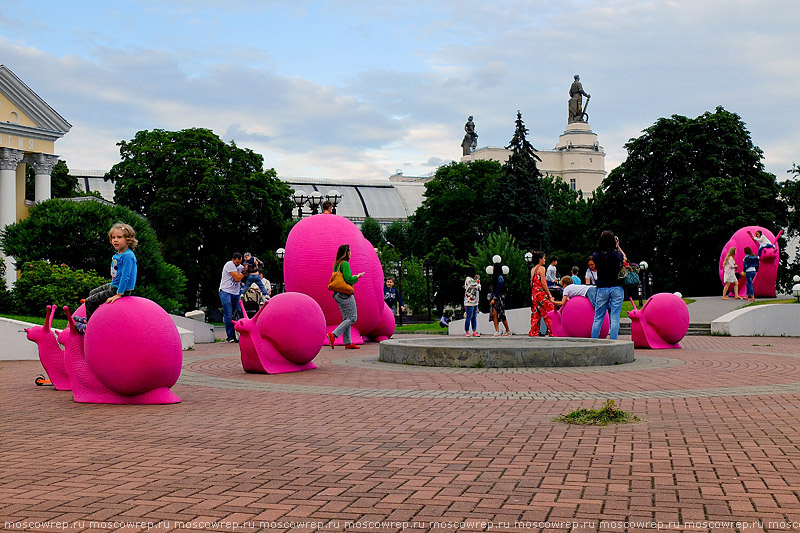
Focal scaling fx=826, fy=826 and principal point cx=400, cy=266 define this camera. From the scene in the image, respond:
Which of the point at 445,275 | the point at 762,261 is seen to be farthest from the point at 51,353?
the point at 445,275

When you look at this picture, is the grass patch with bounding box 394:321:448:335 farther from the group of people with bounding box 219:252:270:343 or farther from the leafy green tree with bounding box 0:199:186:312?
the group of people with bounding box 219:252:270:343

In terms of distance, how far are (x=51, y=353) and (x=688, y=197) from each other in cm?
4070

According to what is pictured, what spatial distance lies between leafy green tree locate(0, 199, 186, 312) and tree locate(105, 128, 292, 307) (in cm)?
2120

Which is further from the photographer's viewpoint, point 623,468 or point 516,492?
point 623,468

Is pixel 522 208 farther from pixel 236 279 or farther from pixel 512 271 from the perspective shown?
pixel 236 279

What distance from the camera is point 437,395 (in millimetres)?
9266

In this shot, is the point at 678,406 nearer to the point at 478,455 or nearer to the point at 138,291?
the point at 478,455

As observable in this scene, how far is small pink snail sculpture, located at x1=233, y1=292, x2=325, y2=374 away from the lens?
1145 centimetres

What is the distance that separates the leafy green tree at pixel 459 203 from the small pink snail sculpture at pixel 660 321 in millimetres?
52297

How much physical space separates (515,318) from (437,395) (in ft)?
59.4

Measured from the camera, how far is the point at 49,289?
21.3m

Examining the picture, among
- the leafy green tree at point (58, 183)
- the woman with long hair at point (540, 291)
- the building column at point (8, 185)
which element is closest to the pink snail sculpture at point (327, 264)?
the woman with long hair at point (540, 291)

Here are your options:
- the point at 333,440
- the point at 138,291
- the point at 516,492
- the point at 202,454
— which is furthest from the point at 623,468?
the point at 138,291

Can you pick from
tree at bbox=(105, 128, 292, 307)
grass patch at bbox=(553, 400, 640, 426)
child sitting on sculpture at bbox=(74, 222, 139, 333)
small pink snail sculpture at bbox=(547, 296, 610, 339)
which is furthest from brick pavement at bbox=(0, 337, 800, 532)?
tree at bbox=(105, 128, 292, 307)
